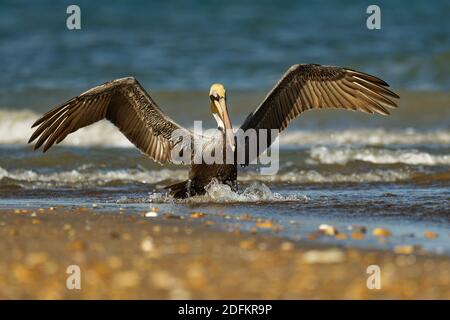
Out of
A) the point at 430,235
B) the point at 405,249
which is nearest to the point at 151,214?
the point at 430,235

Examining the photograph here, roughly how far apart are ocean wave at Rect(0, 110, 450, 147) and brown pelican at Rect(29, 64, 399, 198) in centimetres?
465

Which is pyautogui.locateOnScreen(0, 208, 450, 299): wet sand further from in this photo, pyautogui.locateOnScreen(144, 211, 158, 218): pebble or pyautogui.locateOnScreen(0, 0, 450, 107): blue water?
pyautogui.locateOnScreen(0, 0, 450, 107): blue water

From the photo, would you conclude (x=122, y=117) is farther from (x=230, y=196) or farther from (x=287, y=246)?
(x=287, y=246)

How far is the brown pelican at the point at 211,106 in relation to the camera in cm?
977

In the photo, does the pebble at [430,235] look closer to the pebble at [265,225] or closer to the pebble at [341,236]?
the pebble at [341,236]

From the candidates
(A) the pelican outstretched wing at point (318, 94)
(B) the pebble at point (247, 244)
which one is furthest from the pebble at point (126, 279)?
(A) the pelican outstretched wing at point (318, 94)

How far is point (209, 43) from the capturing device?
82.8 ft

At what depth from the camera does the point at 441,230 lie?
7.55 m

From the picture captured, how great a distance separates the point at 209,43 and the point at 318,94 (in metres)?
15.2

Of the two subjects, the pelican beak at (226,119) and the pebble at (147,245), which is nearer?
the pebble at (147,245)

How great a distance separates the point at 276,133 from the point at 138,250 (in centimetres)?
408

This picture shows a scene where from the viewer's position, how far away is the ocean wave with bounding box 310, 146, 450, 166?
1289 centimetres

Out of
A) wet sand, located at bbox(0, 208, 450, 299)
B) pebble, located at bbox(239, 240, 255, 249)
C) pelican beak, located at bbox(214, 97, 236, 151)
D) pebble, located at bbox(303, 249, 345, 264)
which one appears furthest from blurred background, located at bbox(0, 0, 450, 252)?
pebble, located at bbox(303, 249, 345, 264)

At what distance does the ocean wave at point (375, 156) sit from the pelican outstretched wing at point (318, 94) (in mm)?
2633
